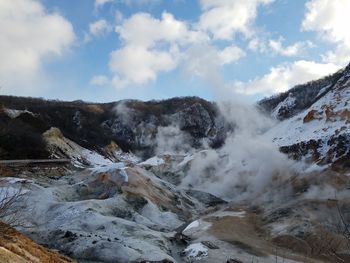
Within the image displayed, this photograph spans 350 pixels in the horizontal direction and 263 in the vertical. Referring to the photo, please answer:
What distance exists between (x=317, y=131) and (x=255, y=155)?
11889mm

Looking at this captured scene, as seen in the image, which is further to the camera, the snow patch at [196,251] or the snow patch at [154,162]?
the snow patch at [154,162]

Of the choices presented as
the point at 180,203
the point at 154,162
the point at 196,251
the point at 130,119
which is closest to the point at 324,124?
the point at 180,203

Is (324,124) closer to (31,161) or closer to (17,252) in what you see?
(31,161)

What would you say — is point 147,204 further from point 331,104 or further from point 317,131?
point 331,104

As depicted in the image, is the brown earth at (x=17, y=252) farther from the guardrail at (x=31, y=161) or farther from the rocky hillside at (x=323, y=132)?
the rocky hillside at (x=323, y=132)

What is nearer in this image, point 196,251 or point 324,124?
point 196,251

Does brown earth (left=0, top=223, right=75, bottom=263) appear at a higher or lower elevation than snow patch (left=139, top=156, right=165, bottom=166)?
higher

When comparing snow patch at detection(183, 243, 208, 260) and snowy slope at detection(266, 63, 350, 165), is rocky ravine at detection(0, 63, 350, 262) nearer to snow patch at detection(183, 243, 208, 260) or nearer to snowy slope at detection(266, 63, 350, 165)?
snow patch at detection(183, 243, 208, 260)

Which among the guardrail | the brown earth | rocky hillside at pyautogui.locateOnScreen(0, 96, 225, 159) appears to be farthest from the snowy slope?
the brown earth

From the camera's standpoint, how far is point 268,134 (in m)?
117

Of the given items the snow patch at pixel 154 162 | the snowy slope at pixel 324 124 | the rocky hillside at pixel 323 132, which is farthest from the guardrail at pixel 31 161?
the snowy slope at pixel 324 124

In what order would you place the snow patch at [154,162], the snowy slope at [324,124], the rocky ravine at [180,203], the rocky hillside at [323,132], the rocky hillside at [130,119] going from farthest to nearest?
the rocky hillside at [130,119]
the snow patch at [154,162]
the snowy slope at [324,124]
the rocky hillside at [323,132]
the rocky ravine at [180,203]

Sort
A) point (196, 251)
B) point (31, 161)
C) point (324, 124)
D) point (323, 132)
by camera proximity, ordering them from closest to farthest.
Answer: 1. point (196, 251)
2. point (31, 161)
3. point (323, 132)
4. point (324, 124)

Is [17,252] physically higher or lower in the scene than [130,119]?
lower
